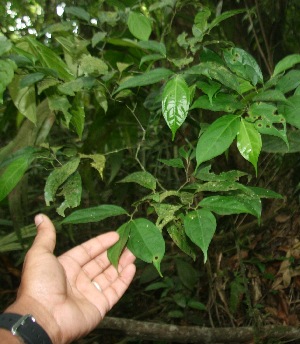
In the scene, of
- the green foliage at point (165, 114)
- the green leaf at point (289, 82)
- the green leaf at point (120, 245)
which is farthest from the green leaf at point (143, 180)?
the green leaf at point (289, 82)

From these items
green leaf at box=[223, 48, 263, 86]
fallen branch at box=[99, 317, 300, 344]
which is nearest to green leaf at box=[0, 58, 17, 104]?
green leaf at box=[223, 48, 263, 86]

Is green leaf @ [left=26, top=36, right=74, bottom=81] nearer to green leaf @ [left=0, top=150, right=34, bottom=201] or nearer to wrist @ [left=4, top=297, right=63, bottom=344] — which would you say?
green leaf @ [left=0, top=150, right=34, bottom=201]

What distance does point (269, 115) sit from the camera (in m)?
0.81

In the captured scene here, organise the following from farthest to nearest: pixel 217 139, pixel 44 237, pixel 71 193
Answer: pixel 44 237 < pixel 71 193 < pixel 217 139

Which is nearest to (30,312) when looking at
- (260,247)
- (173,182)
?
(173,182)

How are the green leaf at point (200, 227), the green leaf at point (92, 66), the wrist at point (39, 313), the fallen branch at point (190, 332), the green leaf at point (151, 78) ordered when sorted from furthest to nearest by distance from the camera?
the fallen branch at point (190, 332)
the green leaf at point (92, 66)
the wrist at point (39, 313)
the green leaf at point (151, 78)
the green leaf at point (200, 227)

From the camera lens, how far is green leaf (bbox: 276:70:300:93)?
0.86 metres

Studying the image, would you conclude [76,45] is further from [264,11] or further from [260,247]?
[260,247]

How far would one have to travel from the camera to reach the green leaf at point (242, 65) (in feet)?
2.81

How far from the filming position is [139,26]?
3.70 feet

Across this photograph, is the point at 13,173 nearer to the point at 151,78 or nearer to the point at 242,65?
the point at 151,78

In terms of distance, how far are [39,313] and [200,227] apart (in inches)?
17.5

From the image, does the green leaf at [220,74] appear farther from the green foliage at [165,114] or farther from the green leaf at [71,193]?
the green leaf at [71,193]

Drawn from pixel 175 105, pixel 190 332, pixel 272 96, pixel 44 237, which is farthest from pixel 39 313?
pixel 190 332
